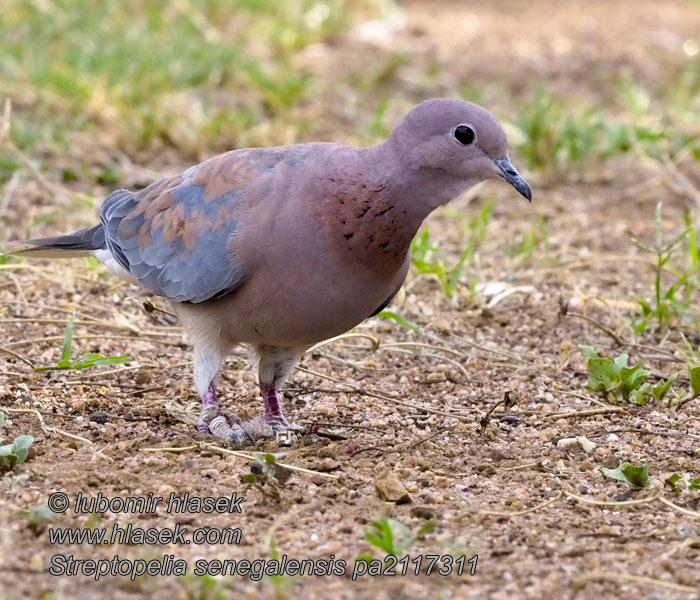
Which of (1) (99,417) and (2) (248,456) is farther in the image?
(1) (99,417)

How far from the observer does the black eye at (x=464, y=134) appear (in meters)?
3.79

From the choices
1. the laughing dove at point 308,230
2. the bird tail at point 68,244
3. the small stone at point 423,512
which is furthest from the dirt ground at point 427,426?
the laughing dove at point 308,230

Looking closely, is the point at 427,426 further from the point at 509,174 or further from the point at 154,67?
the point at 154,67

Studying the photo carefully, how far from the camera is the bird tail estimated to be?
15.4 feet

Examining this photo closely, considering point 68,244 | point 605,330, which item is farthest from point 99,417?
point 605,330

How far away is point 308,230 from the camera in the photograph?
12.2 ft

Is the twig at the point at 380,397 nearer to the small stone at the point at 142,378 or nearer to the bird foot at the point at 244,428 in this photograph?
the bird foot at the point at 244,428

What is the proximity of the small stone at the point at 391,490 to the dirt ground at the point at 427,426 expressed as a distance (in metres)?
0.03

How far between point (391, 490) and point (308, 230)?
0.88 metres

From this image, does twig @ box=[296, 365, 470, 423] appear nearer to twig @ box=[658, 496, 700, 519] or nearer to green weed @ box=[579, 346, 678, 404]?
green weed @ box=[579, 346, 678, 404]

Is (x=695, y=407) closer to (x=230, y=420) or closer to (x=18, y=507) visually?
(x=230, y=420)

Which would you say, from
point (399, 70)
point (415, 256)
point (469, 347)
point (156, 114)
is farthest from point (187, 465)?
point (399, 70)

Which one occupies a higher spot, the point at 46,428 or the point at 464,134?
the point at 464,134

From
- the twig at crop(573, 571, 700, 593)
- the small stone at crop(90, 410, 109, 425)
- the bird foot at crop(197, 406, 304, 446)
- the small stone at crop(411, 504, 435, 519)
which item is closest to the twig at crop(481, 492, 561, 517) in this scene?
the small stone at crop(411, 504, 435, 519)
